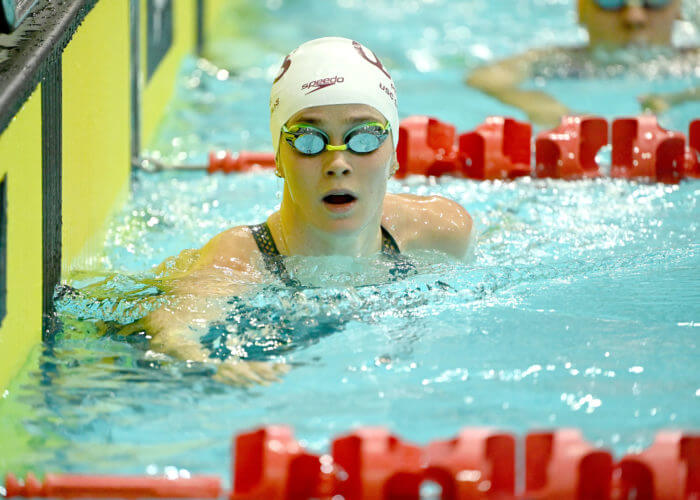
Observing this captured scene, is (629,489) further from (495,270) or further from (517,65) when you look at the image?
(517,65)

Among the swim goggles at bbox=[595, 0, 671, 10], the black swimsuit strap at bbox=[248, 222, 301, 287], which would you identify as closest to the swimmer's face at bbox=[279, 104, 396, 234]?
the black swimsuit strap at bbox=[248, 222, 301, 287]

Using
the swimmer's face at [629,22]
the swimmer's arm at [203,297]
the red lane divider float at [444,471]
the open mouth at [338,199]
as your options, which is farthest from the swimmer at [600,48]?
the red lane divider float at [444,471]

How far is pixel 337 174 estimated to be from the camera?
3.01m

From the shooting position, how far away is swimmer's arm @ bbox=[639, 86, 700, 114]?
580 cm

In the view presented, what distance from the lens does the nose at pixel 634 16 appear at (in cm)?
610

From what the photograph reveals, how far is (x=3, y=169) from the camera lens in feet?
8.66

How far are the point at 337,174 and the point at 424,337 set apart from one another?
0.49 metres

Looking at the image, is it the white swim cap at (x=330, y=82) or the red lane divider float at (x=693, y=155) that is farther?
the red lane divider float at (x=693, y=155)

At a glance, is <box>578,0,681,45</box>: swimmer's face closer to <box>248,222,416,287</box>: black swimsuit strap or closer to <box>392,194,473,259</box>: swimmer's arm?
<box>392,194,473,259</box>: swimmer's arm

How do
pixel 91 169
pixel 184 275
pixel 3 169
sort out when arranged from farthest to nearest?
pixel 91 169 → pixel 184 275 → pixel 3 169

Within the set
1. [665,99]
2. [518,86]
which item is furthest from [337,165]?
[665,99]

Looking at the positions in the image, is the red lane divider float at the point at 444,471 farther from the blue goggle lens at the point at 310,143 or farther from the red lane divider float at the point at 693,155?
the red lane divider float at the point at 693,155

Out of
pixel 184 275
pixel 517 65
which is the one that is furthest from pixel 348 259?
pixel 517 65

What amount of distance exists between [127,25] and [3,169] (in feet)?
7.15
